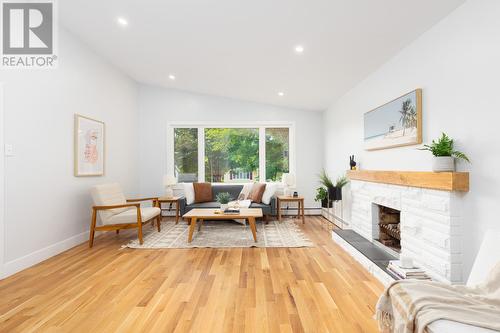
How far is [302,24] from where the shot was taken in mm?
2895

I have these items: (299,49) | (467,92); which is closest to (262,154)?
(299,49)

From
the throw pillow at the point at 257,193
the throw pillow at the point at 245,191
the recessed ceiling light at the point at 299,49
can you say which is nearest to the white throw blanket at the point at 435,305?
the recessed ceiling light at the point at 299,49

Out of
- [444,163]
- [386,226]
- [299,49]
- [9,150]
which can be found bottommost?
[386,226]

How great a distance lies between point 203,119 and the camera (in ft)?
20.7

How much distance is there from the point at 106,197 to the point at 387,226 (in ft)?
13.0

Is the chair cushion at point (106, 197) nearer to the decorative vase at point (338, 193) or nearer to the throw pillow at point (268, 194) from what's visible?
the throw pillow at point (268, 194)

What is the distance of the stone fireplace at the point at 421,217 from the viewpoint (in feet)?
7.22

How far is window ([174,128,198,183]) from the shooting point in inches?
252

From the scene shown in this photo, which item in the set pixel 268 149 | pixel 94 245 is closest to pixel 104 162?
pixel 94 245

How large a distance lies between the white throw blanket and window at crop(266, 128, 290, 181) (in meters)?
4.76

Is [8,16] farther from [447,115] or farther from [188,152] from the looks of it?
[447,115]

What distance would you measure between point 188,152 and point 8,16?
3.85m

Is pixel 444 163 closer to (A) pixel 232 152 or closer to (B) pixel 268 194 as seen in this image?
(B) pixel 268 194

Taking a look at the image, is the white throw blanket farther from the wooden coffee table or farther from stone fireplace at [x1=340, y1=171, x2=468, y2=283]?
the wooden coffee table
